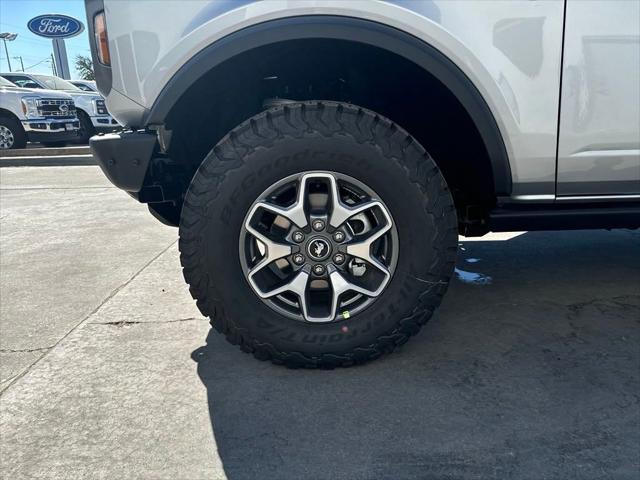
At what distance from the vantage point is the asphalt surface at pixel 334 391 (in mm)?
1737

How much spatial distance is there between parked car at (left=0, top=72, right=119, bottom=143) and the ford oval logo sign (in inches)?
625

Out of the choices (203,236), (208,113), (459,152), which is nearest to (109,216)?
(208,113)

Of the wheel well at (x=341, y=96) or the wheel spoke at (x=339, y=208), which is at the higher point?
Result: the wheel well at (x=341, y=96)

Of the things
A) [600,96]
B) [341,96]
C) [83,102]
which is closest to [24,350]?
[341,96]

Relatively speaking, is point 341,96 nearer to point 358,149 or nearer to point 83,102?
point 358,149

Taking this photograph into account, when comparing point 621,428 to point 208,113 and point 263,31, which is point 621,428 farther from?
point 208,113

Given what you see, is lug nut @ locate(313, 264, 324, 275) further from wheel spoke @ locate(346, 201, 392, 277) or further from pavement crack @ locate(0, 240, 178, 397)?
pavement crack @ locate(0, 240, 178, 397)

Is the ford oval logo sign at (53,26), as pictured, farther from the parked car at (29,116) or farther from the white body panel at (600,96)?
the white body panel at (600,96)

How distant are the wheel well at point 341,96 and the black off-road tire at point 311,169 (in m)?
0.32

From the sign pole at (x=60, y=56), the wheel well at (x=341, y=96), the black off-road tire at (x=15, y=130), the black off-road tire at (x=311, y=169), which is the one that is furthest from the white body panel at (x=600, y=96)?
the sign pole at (x=60, y=56)

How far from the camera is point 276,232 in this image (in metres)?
2.28

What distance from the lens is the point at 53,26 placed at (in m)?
27.9

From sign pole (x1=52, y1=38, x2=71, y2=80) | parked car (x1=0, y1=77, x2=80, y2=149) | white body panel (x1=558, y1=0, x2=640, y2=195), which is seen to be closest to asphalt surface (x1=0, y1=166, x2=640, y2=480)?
white body panel (x1=558, y1=0, x2=640, y2=195)

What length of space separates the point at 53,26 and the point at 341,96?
30745 mm
